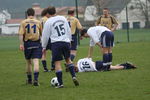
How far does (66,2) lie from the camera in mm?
44969

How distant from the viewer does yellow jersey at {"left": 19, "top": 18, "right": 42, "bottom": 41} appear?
11273mm

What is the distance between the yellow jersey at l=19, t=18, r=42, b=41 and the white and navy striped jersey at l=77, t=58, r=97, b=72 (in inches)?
102

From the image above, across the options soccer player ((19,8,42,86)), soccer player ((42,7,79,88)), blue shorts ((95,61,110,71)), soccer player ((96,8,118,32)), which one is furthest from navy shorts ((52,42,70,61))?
soccer player ((96,8,118,32))

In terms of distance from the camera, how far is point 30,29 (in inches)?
445

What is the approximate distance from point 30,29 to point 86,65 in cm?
284

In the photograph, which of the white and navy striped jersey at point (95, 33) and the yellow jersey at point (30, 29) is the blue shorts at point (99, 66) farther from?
the yellow jersey at point (30, 29)

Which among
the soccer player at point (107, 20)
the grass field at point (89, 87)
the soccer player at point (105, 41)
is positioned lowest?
the grass field at point (89, 87)

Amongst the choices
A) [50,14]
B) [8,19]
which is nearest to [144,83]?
[50,14]

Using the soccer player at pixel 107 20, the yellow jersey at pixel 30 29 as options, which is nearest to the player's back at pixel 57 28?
the yellow jersey at pixel 30 29

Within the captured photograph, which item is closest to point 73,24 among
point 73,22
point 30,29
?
point 73,22

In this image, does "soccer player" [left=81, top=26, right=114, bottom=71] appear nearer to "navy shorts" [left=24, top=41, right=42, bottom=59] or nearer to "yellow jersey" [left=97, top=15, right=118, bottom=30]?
"yellow jersey" [left=97, top=15, right=118, bottom=30]

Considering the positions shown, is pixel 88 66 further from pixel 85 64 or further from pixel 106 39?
pixel 106 39

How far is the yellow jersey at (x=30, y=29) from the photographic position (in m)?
11.3

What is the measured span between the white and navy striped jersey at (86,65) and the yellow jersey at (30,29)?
2.59 meters
